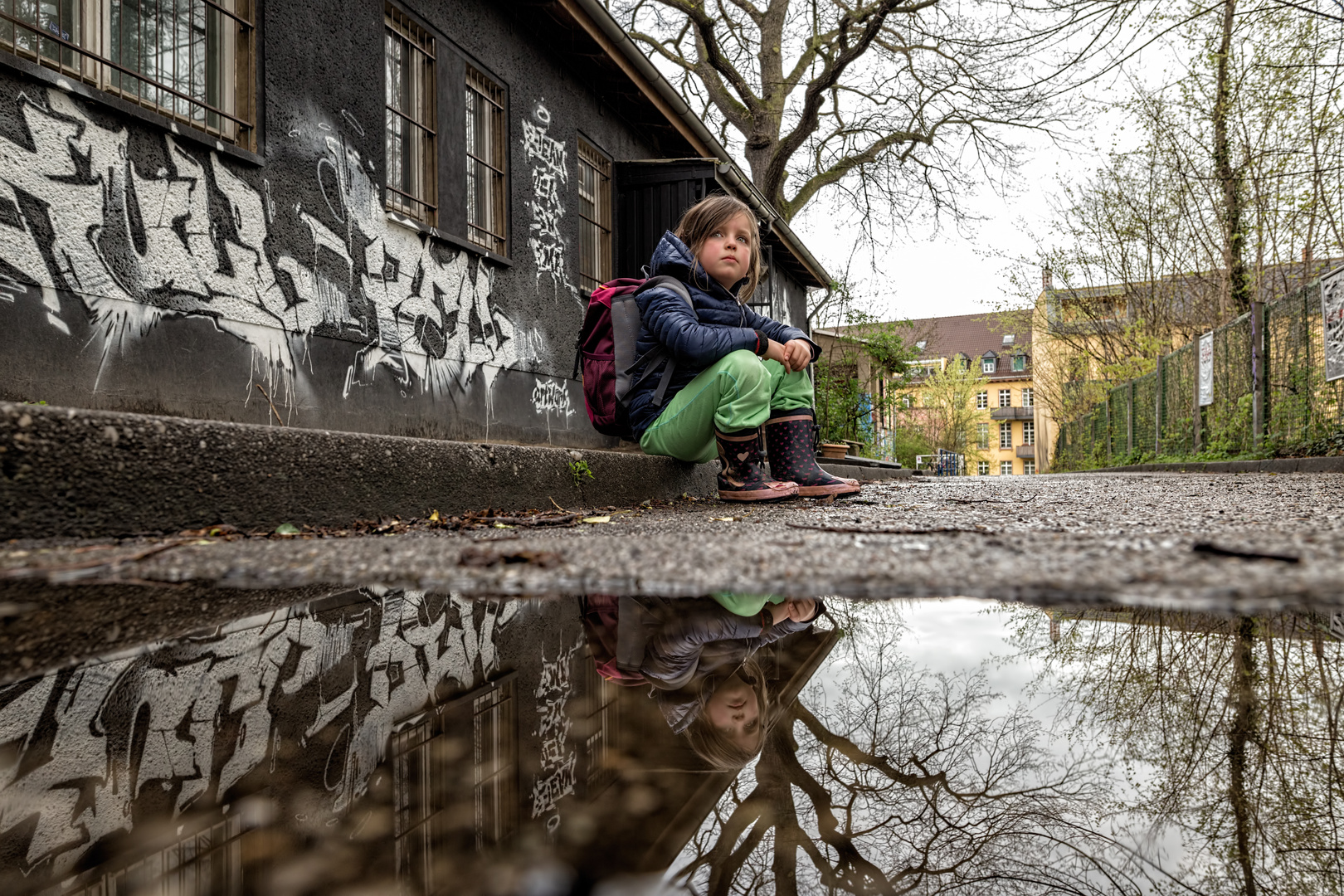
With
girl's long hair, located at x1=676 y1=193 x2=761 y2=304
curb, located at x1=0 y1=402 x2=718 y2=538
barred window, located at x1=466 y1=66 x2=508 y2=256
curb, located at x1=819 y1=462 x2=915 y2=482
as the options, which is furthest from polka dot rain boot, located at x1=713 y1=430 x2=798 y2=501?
curb, located at x1=819 y1=462 x2=915 y2=482

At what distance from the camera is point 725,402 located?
3.41 metres

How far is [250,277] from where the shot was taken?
3936 millimetres

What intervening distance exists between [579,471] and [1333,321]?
296 inches

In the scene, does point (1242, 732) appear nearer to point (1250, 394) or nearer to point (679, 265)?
point (679, 265)

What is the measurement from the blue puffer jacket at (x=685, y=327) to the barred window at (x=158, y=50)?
2098mm

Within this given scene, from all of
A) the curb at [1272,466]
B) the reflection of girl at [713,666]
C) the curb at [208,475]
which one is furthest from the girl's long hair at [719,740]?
the curb at [1272,466]

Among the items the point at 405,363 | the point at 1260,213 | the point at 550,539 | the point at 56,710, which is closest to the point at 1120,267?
the point at 1260,213

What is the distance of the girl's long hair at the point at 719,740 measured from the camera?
2.57ft

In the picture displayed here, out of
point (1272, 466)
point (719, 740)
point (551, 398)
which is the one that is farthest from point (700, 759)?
point (1272, 466)

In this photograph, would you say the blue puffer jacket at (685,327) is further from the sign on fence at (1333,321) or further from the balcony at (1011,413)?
the balcony at (1011,413)

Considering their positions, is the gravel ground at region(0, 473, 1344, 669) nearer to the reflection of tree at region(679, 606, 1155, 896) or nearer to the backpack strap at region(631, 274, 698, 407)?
the reflection of tree at region(679, 606, 1155, 896)

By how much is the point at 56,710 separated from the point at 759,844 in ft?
2.70

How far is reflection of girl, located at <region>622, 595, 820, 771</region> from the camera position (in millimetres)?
845

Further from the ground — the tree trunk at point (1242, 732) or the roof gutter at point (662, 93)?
the roof gutter at point (662, 93)
